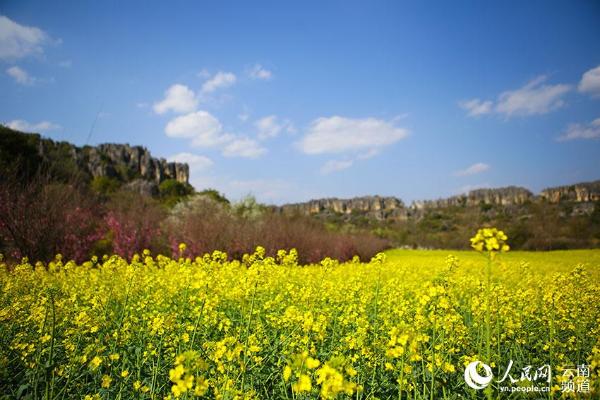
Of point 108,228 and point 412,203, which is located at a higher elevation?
point 412,203

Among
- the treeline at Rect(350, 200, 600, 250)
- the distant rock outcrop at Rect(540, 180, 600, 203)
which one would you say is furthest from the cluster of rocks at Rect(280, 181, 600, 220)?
the treeline at Rect(350, 200, 600, 250)

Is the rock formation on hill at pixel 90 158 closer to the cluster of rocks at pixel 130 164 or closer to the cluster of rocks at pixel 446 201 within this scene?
the cluster of rocks at pixel 130 164

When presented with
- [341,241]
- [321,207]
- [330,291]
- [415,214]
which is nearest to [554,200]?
[415,214]

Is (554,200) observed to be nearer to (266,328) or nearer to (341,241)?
(341,241)

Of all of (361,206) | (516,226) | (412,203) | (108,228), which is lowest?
(516,226)

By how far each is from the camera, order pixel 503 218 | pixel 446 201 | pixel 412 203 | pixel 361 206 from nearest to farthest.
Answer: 1. pixel 503 218
2. pixel 446 201
3. pixel 412 203
4. pixel 361 206

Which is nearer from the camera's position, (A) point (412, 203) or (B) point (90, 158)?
(B) point (90, 158)

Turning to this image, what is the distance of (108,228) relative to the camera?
16.6m

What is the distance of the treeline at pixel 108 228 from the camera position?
12.1m

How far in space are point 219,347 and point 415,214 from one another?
71.0 metres

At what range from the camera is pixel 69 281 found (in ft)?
24.7

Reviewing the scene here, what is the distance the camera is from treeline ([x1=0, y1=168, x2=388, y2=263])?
1208 cm
